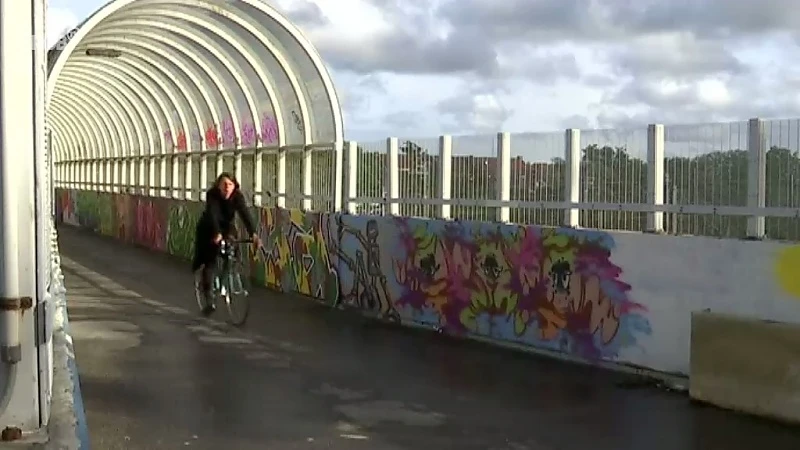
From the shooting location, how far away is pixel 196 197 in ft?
73.9

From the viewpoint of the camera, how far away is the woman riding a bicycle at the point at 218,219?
12.9 m

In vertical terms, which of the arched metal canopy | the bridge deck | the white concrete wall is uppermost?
the arched metal canopy

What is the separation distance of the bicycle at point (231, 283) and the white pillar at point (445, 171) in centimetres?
232

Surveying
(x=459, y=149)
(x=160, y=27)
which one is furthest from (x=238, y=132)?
(x=459, y=149)

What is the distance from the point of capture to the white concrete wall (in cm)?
848

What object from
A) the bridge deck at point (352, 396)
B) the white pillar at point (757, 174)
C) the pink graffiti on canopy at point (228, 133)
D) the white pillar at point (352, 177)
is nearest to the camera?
the bridge deck at point (352, 396)

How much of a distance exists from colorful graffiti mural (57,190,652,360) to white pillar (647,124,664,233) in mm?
518

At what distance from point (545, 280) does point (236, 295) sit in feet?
13.1

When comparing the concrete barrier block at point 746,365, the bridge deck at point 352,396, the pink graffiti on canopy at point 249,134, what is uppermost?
the pink graffiti on canopy at point 249,134

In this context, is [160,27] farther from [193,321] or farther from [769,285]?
[769,285]

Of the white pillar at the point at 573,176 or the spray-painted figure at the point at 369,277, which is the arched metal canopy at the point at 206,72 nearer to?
the spray-painted figure at the point at 369,277

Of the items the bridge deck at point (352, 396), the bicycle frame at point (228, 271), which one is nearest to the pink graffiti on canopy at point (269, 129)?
the bicycle frame at point (228, 271)

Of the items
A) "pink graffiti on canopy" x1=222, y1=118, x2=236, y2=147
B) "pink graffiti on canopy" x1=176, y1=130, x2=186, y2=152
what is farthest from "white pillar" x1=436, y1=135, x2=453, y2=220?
"pink graffiti on canopy" x1=176, y1=130, x2=186, y2=152

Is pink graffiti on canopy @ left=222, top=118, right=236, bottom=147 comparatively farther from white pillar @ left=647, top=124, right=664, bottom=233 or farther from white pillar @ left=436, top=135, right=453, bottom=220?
white pillar @ left=647, top=124, right=664, bottom=233
